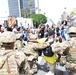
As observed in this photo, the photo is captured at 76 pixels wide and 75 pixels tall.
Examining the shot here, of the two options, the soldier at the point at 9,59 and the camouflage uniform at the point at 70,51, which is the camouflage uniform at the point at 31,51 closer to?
the camouflage uniform at the point at 70,51

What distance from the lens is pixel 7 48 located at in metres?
3.91

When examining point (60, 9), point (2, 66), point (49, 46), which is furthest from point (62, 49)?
point (60, 9)

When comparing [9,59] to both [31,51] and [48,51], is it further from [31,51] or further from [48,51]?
[31,51]

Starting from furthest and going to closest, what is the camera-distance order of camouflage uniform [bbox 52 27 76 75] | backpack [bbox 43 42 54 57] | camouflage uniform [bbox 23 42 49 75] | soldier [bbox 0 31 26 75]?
1. camouflage uniform [bbox 23 42 49 75]
2. backpack [bbox 43 42 54 57]
3. camouflage uniform [bbox 52 27 76 75]
4. soldier [bbox 0 31 26 75]

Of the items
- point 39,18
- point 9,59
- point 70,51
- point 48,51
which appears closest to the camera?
point 9,59

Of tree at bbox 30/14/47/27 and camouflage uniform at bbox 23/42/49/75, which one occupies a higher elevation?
camouflage uniform at bbox 23/42/49/75

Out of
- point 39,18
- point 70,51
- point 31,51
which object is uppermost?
point 70,51

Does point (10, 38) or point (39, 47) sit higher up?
point (10, 38)

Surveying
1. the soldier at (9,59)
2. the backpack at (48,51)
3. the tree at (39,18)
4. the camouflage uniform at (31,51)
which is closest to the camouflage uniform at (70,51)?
the backpack at (48,51)

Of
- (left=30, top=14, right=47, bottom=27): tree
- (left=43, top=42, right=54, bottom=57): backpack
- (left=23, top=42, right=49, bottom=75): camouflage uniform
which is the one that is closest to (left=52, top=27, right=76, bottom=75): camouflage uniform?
(left=43, top=42, right=54, bottom=57): backpack

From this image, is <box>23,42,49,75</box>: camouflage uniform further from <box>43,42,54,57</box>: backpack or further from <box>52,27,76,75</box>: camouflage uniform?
<box>52,27,76,75</box>: camouflage uniform

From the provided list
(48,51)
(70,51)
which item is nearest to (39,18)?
(48,51)

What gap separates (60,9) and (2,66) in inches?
2330

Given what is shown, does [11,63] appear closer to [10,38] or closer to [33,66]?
[10,38]
